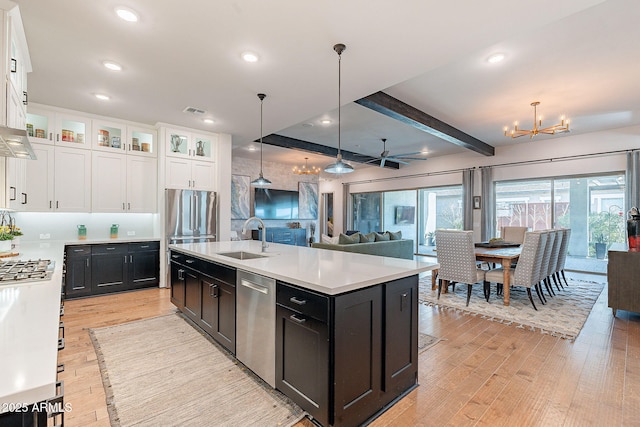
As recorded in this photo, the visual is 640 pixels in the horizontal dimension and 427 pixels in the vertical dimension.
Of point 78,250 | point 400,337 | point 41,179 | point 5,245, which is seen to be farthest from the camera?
point 78,250

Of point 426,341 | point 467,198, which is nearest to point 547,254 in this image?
point 426,341

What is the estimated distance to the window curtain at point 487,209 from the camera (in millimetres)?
7148

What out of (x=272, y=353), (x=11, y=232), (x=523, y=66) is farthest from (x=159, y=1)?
(x=523, y=66)

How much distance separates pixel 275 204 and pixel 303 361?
7.59 metres

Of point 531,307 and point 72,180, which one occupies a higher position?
point 72,180

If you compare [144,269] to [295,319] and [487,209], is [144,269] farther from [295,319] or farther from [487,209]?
[487,209]

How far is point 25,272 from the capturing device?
1899 millimetres

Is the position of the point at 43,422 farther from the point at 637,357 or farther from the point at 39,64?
the point at 637,357

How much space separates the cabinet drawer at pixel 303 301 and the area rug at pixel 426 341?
5.10 feet

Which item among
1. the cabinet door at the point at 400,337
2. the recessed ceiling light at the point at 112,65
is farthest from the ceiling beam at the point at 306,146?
the cabinet door at the point at 400,337

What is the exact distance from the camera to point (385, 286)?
1.93 meters

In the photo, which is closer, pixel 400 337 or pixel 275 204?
pixel 400 337

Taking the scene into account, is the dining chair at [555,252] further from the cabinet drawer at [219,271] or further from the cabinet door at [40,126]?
the cabinet door at [40,126]

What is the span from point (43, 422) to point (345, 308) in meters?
1.25
